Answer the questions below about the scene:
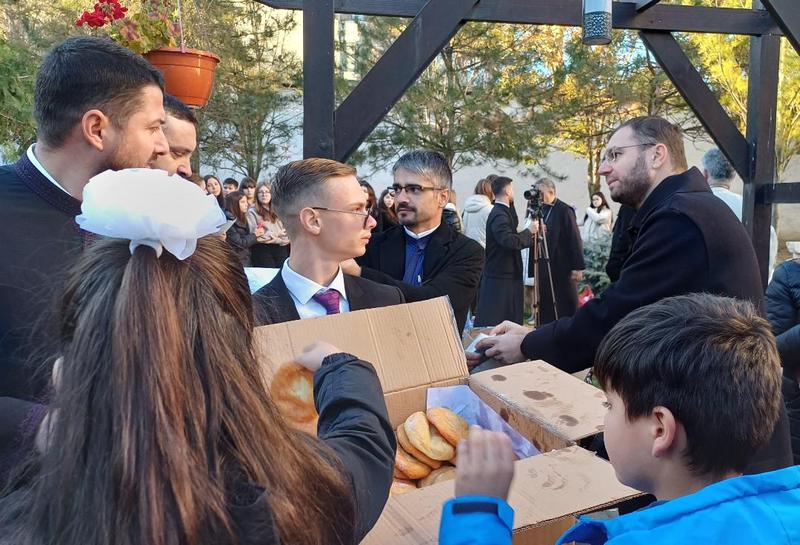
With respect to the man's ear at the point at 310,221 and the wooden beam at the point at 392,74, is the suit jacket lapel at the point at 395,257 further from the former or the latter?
the man's ear at the point at 310,221

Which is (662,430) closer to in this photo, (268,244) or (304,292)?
(304,292)

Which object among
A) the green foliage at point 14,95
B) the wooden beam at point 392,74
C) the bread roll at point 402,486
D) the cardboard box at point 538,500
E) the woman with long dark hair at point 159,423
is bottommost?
the bread roll at point 402,486

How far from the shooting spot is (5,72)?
8578 millimetres

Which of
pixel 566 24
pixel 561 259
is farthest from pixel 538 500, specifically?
pixel 561 259

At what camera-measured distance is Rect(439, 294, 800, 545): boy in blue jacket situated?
1.06 m

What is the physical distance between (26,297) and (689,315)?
1548mm

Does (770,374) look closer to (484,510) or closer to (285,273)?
(484,510)

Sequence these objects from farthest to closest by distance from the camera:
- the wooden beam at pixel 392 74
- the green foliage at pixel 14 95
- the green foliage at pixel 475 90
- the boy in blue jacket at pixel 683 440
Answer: the green foliage at pixel 475 90
the green foliage at pixel 14 95
the wooden beam at pixel 392 74
the boy in blue jacket at pixel 683 440

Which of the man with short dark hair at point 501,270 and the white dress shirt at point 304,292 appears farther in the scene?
the man with short dark hair at point 501,270

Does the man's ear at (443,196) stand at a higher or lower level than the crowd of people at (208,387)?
higher

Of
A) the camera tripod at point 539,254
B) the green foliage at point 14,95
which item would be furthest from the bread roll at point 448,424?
the green foliage at point 14,95

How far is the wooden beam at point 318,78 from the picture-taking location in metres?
2.86

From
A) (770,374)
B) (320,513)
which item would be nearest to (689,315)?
(770,374)

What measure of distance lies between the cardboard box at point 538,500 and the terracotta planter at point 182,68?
2430 mm
